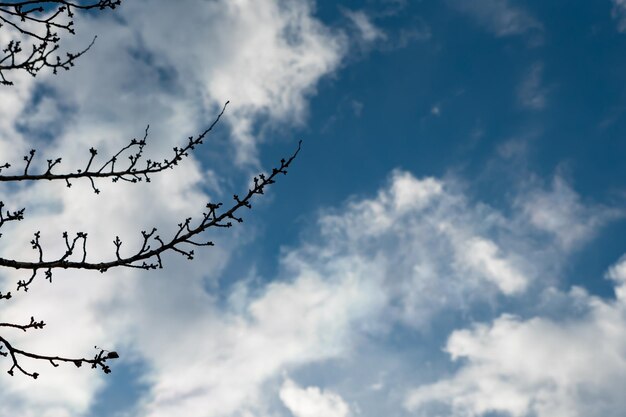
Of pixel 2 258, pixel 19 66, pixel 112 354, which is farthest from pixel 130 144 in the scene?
pixel 112 354

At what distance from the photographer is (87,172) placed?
6734 millimetres

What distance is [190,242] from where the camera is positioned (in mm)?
6301

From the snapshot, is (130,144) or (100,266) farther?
(130,144)

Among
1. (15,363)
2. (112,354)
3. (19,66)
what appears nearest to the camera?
(112,354)

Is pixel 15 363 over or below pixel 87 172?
below

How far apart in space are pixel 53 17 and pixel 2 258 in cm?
308

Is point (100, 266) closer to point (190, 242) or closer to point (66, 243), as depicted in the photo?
point (66, 243)

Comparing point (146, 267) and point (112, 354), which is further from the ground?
point (146, 267)

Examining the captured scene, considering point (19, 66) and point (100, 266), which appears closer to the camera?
point (100, 266)

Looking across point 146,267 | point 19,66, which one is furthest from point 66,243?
point 19,66

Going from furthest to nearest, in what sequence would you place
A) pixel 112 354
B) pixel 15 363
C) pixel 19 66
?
pixel 19 66 < pixel 15 363 < pixel 112 354

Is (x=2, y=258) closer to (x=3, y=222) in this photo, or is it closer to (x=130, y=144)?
(x=3, y=222)

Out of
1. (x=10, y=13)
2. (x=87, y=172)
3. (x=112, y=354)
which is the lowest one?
(x=112, y=354)

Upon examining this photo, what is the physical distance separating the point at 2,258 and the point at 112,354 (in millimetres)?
1612
